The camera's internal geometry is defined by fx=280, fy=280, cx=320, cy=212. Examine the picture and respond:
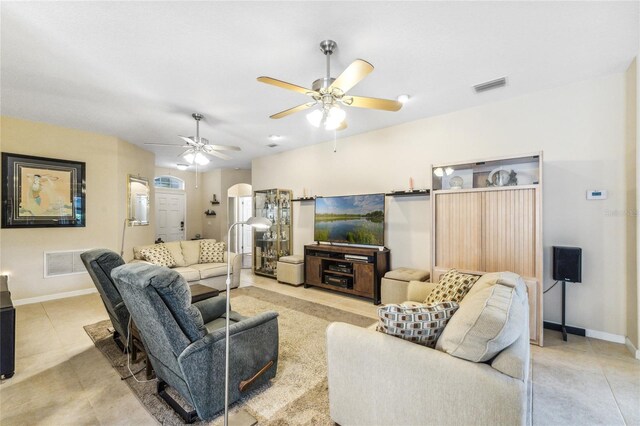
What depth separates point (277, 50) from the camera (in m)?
2.54

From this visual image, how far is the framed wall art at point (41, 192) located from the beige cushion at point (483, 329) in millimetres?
5930

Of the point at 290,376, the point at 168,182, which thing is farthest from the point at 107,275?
the point at 168,182

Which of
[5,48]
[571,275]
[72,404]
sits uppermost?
[5,48]

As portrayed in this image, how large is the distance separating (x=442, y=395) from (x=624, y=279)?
3.11 metres

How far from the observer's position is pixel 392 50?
256 cm

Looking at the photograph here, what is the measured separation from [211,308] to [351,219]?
2.89 m

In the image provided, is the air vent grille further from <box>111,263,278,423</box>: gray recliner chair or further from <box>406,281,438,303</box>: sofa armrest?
<box>406,281,438,303</box>: sofa armrest

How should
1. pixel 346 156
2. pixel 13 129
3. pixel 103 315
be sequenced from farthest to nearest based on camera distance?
pixel 346 156 < pixel 13 129 < pixel 103 315

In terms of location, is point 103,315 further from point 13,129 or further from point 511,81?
point 511,81

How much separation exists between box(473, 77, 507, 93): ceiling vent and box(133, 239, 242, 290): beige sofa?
4455 mm

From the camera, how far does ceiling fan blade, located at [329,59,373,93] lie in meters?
1.95

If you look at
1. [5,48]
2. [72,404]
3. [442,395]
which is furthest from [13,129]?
[442,395]

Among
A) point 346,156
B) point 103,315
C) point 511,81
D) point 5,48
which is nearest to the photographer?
point 5,48

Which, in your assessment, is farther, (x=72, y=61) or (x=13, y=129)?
(x=13, y=129)
